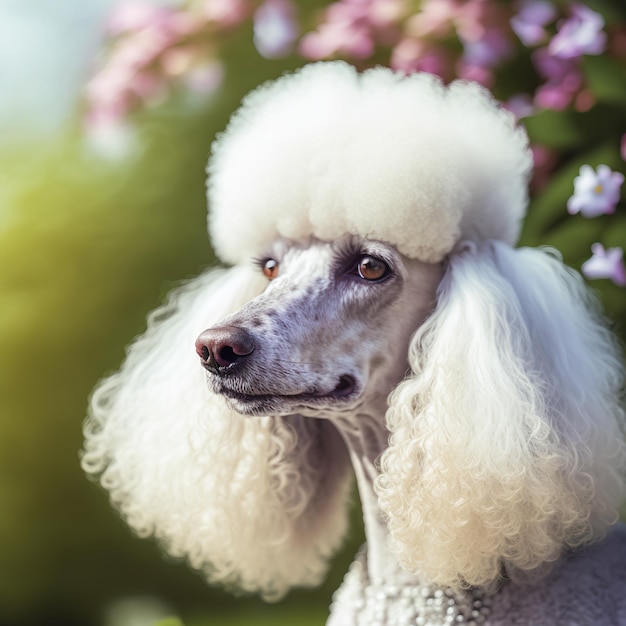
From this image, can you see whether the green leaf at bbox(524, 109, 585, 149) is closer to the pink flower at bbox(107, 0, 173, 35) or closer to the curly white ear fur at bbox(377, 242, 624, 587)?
the curly white ear fur at bbox(377, 242, 624, 587)

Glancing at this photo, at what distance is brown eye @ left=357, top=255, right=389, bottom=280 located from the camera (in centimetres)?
76

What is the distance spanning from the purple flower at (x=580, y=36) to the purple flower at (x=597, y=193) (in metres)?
0.20

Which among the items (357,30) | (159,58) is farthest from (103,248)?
(357,30)

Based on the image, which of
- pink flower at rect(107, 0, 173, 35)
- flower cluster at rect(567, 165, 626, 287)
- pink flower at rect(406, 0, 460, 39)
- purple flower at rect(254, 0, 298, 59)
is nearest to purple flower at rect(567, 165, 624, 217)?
flower cluster at rect(567, 165, 626, 287)

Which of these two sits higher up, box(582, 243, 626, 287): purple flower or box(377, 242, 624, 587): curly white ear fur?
box(377, 242, 624, 587): curly white ear fur

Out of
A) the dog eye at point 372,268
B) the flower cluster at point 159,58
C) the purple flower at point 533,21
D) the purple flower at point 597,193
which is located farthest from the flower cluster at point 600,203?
the flower cluster at point 159,58

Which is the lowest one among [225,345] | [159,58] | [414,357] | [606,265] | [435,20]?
[606,265]

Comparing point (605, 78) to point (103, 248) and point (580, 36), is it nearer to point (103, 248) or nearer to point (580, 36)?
point (580, 36)

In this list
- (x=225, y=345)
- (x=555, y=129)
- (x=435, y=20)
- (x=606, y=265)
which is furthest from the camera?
(x=435, y=20)

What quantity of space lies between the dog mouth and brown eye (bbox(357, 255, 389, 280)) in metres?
0.10

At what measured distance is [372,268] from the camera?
2.49 ft

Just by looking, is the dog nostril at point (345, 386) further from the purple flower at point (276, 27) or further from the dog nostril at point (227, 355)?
the purple flower at point (276, 27)

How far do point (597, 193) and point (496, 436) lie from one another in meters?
0.60

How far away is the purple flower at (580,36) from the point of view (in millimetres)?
1228
